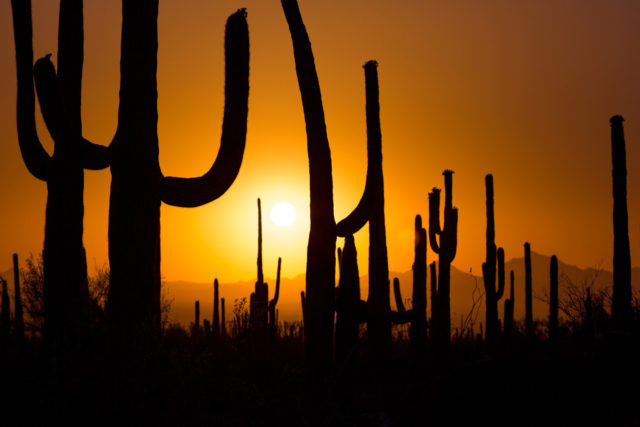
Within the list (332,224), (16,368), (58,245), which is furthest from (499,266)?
(16,368)

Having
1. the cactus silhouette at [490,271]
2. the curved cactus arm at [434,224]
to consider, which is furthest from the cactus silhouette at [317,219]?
the cactus silhouette at [490,271]

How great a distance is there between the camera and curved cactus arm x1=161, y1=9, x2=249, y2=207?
28.0 feet

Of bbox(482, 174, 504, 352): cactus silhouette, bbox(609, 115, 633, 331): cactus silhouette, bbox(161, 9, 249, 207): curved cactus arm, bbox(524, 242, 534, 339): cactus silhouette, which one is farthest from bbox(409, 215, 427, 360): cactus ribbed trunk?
bbox(161, 9, 249, 207): curved cactus arm

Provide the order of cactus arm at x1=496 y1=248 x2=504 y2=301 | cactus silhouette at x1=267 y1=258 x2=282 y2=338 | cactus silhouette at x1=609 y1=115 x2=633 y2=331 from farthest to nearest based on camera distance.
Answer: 1. cactus arm at x1=496 y1=248 x2=504 y2=301
2. cactus silhouette at x1=267 y1=258 x2=282 y2=338
3. cactus silhouette at x1=609 y1=115 x2=633 y2=331

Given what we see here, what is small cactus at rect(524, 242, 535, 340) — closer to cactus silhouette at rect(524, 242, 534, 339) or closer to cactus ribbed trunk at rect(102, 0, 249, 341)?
cactus silhouette at rect(524, 242, 534, 339)

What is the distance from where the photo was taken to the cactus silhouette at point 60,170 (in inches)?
406

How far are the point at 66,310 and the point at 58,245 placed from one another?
957 millimetres

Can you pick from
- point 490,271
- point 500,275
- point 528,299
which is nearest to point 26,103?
point 490,271

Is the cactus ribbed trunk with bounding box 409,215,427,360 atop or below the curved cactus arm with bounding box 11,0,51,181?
below

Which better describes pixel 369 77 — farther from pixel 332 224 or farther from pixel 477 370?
pixel 477 370

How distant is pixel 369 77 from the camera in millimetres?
11727

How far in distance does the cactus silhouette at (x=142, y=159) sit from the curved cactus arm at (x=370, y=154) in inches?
96.6

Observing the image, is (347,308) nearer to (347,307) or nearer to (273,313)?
(347,307)

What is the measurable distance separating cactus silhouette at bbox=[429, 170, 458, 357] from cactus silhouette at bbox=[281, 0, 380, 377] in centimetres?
626
